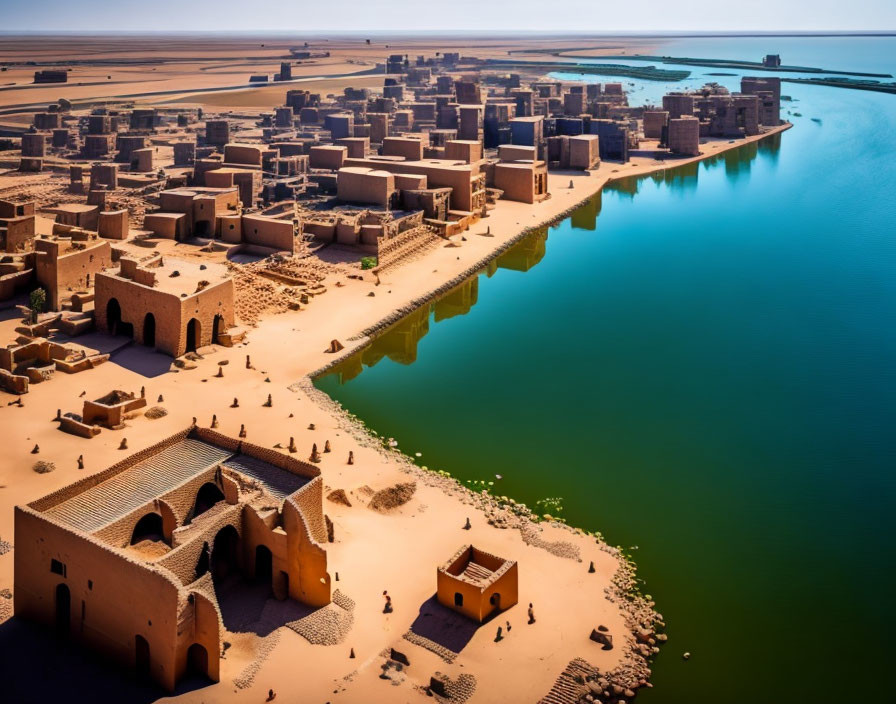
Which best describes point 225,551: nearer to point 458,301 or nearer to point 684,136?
point 458,301

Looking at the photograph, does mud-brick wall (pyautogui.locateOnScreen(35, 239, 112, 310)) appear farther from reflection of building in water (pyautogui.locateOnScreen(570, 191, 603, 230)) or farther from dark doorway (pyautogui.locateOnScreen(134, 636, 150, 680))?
reflection of building in water (pyautogui.locateOnScreen(570, 191, 603, 230))

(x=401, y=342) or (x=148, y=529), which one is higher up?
(x=401, y=342)

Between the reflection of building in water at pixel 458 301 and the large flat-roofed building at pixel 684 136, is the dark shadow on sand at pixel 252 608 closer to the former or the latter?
the reflection of building in water at pixel 458 301

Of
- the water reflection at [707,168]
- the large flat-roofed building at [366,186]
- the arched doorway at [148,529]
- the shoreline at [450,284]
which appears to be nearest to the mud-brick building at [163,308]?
the shoreline at [450,284]

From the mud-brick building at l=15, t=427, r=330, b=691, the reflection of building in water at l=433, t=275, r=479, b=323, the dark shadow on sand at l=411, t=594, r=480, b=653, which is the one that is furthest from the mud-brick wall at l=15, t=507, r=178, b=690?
the reflection of building in water at l=433, t=275, r=479, b=323

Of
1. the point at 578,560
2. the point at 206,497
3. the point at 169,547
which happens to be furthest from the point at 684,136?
the point at 169,547
